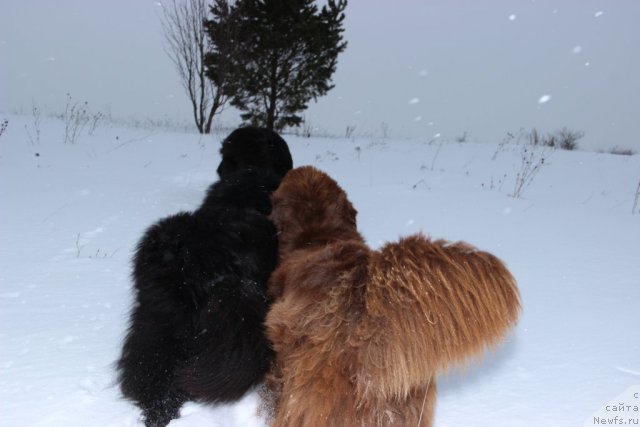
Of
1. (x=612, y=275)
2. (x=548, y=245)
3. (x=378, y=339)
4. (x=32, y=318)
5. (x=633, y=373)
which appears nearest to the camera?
A: (x=378, y=339)

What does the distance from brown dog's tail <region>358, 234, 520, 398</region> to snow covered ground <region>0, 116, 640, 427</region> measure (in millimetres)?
275

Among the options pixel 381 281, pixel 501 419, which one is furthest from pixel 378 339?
pixel 501 419

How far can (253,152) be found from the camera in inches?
197

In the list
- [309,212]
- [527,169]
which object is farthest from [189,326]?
[527,169]

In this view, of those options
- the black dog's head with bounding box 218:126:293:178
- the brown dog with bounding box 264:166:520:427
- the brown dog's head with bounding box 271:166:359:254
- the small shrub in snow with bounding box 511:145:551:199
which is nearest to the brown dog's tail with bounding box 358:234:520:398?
the brown dog with bounding box 264:166:520:427

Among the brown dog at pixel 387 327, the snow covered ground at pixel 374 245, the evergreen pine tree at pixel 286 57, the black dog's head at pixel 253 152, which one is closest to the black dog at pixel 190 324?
the snow covered ground at pixel 374 245

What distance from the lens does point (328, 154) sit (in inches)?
339

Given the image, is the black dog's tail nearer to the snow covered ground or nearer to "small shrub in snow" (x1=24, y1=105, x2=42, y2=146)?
the snow covered ground

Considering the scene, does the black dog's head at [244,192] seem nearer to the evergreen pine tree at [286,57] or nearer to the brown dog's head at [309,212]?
the brown dog's head at [309,212]

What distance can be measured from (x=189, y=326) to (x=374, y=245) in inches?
99.5

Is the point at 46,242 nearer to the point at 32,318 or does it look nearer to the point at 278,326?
the point at 32,318

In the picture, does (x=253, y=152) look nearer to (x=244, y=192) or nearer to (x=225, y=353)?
(x=244, y=192)

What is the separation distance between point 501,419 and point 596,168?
795 cm

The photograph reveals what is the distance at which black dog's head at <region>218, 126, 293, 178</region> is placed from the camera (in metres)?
4.99
